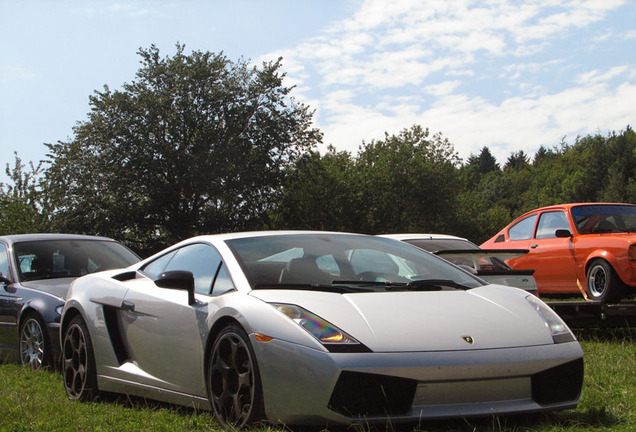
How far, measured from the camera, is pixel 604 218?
11.6m

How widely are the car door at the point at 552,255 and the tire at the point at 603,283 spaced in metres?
0.39

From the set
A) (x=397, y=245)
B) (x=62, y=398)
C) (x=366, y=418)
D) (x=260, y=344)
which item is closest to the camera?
(x=366, y=418)

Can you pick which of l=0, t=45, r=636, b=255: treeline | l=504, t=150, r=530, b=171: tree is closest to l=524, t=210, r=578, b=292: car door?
l=0, t=45, r=636, b=255: treeline

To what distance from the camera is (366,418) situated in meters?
3.82

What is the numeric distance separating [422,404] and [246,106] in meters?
44.7

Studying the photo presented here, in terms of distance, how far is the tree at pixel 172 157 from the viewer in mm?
45625

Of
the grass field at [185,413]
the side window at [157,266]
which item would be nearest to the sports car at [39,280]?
the grass field at [185,413]

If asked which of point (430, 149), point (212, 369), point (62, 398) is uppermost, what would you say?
point (430, 149)

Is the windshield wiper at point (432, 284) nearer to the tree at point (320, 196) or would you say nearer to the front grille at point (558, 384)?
the front grille at point (558, 384)

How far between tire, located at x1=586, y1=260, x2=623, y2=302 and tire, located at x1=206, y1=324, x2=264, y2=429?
746cm

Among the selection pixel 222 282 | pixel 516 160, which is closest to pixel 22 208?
pixel 222 282

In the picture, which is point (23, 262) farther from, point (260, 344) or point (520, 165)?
point (520, 165)

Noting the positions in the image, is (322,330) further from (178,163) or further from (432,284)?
(178,163)

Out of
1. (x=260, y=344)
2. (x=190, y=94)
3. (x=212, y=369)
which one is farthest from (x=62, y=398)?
(x=190, y=94)
